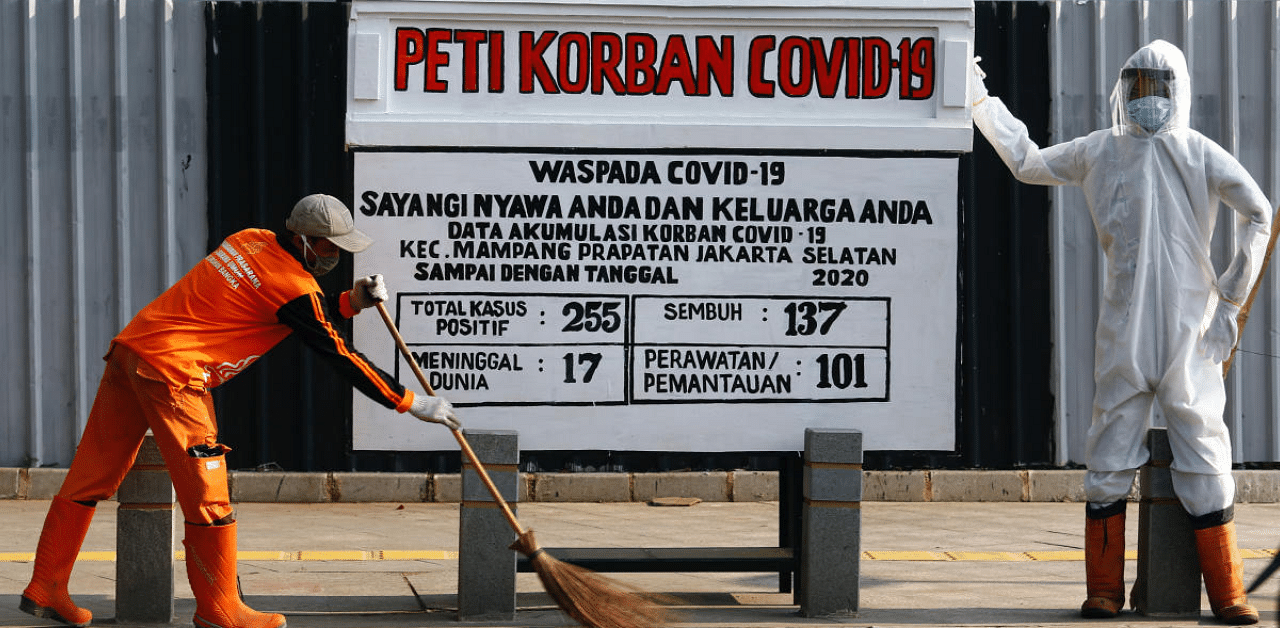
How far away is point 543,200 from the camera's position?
256 inches

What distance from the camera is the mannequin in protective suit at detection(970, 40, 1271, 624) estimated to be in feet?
21.0

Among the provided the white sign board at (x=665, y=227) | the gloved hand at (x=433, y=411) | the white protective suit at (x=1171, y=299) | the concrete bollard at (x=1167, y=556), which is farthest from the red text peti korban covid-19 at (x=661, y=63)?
the concrete bollard at (x=1167, y=556)

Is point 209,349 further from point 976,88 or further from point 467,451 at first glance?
point 976,88

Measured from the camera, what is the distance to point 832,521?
640 cm

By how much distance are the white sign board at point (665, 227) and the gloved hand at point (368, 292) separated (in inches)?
11.9

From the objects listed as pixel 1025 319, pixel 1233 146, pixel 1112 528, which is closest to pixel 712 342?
pixel 1112 528

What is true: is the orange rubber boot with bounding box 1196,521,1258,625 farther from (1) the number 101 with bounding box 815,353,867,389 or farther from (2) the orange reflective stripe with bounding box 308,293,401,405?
(2) the orange reflective stripe with bounding box 308,293,401,405

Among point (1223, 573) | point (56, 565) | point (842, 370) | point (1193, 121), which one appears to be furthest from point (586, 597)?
point (1193, 121)

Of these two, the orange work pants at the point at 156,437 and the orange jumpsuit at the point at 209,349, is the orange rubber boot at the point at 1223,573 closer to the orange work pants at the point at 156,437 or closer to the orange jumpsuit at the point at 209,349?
the orange jumpsuit at the point at 209,349

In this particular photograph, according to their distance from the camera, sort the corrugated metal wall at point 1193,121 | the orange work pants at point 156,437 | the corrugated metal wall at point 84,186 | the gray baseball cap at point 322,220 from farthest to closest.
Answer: the corrugated metal wall at point 1193,121 → the corrugated metal wall at point 84,186 → the gray baseball cap at point 322,220 → the orange work pants at point 156,437

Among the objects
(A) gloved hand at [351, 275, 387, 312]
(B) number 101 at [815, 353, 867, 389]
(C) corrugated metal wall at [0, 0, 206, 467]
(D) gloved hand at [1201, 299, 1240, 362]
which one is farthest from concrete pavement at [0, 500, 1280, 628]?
(A) gloved hand at [351, 275, 387, 312]

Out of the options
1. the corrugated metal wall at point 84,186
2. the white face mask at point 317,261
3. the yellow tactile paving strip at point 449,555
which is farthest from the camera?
the corrugated metal wall at point 84,186

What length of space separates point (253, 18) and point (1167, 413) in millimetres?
6552

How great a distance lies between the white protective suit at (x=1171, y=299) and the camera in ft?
21.0
